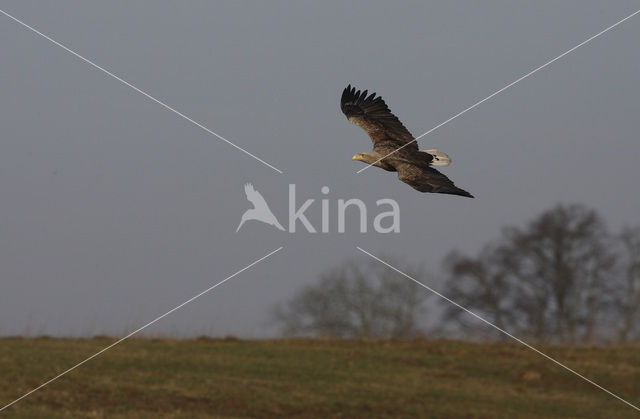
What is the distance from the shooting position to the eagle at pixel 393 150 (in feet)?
21.1

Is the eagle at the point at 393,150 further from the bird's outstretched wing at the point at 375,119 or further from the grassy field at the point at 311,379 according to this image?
the grassy field at the point at 311,379

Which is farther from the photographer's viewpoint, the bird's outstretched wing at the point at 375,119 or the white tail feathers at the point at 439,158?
the bird's outstretched wing at the point at 375,119

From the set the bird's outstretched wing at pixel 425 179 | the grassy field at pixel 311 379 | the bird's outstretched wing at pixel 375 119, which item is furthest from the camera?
the grassy field at pixel 311 379

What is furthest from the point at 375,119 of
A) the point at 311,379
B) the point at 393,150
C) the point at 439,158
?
the point at 311,379

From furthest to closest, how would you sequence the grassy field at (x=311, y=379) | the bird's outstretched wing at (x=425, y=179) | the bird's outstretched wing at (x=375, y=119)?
1. the grassy field at (x=311, y=379)
2. the bird's outstretched wing at (x=375, y=119)
3. the bird's outstretched wing at (x=425, y=179)

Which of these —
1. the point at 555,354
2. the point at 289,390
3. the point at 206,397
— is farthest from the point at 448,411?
the point at 555,354

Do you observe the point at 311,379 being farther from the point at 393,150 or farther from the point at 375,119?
the point at 393,150

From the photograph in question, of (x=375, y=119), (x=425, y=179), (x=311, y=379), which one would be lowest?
(x=425, y=179)

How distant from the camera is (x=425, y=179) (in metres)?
6.51

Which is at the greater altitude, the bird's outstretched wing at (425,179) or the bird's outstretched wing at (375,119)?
the bird's outstretched wing at (375,119)

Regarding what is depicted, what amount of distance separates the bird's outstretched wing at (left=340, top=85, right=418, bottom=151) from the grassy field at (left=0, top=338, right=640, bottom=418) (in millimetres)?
10187

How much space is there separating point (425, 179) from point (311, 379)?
16404 millimetres

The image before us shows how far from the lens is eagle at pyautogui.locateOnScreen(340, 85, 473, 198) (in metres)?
6.43

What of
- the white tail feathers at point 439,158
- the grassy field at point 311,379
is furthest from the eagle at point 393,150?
the grassy field at point 311,379
